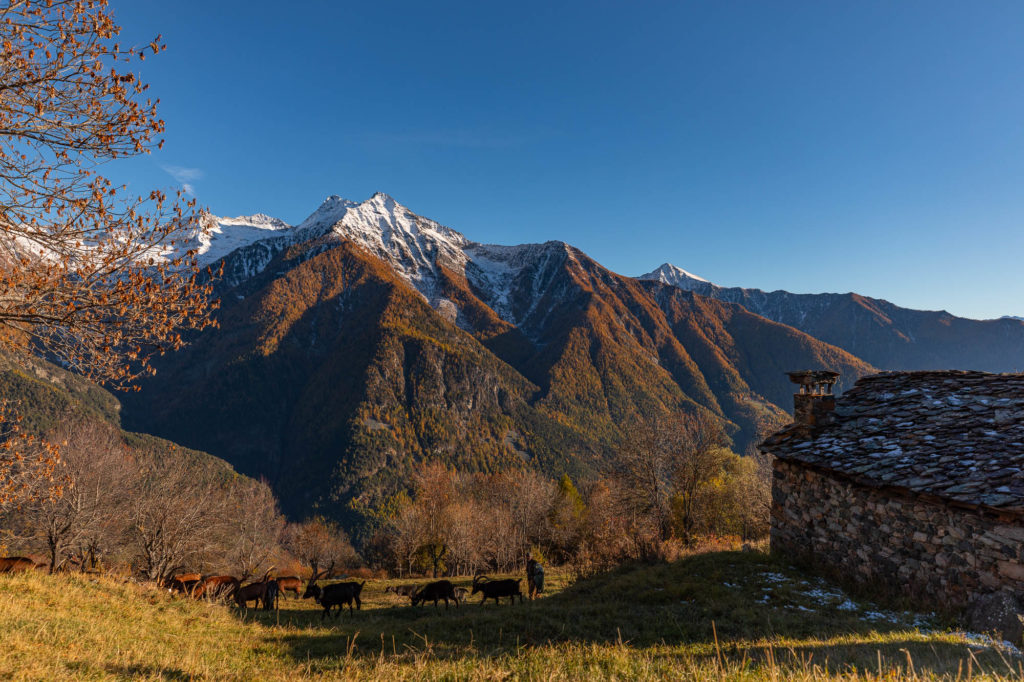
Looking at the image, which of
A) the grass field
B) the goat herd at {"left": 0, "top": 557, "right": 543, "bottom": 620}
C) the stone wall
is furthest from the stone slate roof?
the goat herd at {"left": 0, "top": 557, "right": 543, "bottom": 620}

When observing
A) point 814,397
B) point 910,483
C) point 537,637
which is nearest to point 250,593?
point 537,637

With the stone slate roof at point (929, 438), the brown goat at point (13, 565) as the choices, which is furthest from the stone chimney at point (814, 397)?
the brown goat at point (13, 565)

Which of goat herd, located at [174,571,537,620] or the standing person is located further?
the standing person

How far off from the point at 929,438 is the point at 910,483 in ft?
8.21

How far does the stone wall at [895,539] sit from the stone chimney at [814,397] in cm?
199

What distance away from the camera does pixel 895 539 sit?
36.4ft

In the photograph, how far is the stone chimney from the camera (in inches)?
600

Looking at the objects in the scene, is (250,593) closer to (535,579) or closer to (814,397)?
(535,579)

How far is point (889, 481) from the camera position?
11117 mm

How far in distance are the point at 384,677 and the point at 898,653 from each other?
7479 mm

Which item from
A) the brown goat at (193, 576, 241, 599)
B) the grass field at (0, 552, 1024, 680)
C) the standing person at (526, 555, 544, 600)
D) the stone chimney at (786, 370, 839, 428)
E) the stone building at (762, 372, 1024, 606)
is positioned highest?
the stone chimney at (786, 370, 839, 428)

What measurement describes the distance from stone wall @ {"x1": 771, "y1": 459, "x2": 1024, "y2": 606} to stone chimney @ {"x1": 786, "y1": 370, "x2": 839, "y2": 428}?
6.52 ft

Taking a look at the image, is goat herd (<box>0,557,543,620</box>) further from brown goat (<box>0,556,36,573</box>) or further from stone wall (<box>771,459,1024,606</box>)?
stone wall (<box>771,459,1024,606</box>)

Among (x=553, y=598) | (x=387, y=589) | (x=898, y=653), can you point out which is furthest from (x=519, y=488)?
(x=898, y=653)
